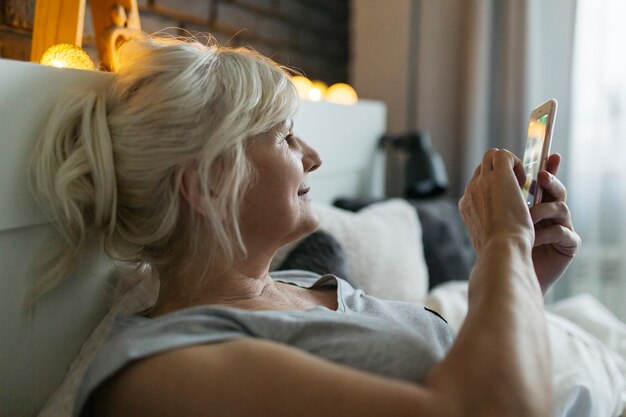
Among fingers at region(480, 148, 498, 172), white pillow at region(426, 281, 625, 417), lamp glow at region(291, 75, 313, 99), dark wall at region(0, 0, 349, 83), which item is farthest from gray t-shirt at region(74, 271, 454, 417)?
lamp glow at region(291, 75, 313, 99)

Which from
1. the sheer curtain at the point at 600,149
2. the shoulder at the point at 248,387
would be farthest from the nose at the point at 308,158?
the sheer curtain at the point at 600,149

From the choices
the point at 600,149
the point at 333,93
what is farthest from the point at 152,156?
the point at 600,149

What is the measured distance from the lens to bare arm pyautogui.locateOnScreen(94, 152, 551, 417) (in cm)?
69

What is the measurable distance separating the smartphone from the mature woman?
0.02 m

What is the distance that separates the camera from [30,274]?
902 mm

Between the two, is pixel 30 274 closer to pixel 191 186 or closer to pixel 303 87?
pixel 191 186

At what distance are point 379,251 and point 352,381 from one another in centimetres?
103

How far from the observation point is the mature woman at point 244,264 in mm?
708

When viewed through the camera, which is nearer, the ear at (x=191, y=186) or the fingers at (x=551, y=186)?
the ear at (x=191, y=186)

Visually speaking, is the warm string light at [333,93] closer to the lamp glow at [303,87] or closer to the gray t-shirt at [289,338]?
the lamp glow at [303,87]

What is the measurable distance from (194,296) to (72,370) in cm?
19

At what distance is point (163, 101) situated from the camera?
0.92 metres

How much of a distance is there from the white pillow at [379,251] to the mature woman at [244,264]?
501mm

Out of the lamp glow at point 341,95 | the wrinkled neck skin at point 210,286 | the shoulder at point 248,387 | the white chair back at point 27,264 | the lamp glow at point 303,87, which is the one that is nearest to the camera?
the shoulder at point 248,387
